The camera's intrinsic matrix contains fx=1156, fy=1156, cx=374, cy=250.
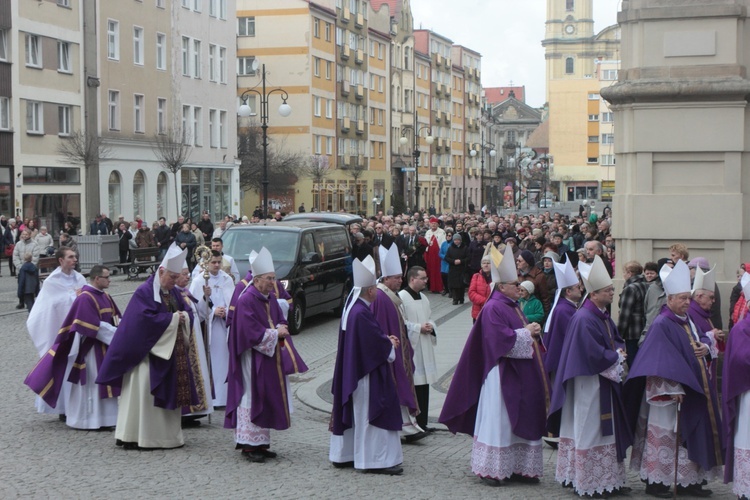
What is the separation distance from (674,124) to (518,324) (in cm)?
494

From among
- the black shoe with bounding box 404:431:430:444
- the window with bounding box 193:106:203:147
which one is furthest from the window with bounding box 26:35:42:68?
the black shoe with bounding box 404:431:430:444

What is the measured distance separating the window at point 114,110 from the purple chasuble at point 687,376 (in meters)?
41.7

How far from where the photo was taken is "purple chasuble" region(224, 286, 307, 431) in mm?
10086

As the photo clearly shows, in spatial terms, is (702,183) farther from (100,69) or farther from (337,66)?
(337,66)

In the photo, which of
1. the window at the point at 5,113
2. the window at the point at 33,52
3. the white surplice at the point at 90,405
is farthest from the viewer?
the window at the point at 33,52

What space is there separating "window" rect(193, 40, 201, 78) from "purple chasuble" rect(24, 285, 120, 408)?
4510 cm

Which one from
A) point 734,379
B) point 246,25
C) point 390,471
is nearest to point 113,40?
point 246,25

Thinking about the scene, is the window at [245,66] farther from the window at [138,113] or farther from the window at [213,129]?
the window at [138,113]

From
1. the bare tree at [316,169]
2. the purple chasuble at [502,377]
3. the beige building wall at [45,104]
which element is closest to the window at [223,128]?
the bare tree at [316,169]

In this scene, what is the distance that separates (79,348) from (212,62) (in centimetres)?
4743

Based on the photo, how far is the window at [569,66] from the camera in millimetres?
186625

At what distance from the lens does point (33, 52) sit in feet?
141

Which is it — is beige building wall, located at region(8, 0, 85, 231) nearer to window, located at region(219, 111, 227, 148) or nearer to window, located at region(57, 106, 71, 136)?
window, located at region(57, 106, 71, 136)

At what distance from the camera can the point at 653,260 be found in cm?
1361
